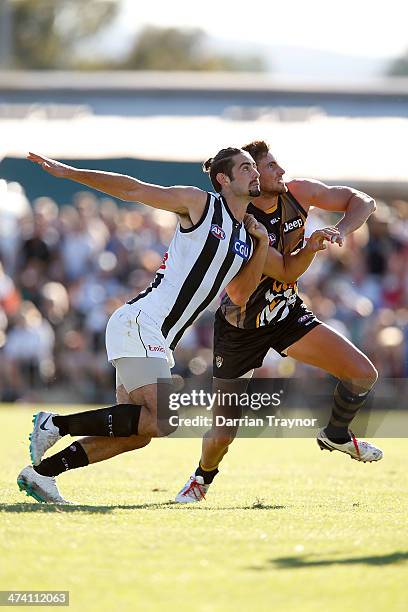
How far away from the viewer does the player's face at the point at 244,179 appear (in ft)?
25.3

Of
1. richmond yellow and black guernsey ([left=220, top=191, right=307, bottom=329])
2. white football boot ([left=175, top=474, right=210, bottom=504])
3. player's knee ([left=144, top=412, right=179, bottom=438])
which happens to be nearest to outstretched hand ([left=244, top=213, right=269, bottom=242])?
richmond yellow and black guernsey ([left=220, top=191, right=307, bottom=329])

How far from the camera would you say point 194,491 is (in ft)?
27.1

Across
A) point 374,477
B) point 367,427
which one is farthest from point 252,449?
point 374,477

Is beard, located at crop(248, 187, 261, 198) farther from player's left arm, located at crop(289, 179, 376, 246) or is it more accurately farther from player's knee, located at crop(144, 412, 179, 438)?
player's knee, located at crop(144, 412, 179, 438)

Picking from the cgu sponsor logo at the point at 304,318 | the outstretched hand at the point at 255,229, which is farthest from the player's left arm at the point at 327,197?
the outstretched hand at the point at 255,229

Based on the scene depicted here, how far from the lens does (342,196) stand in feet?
28.2

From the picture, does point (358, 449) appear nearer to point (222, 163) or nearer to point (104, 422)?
point (104, 422)

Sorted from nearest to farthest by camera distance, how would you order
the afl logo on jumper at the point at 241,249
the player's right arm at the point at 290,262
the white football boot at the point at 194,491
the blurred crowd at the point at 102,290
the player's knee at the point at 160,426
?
the player's knee at the point at 160,426 < the afl logo on jumper at the point at 241,249 < the player's right arm at the point at 290,262 < the white football boot at the point at 194,491 < the blurred crowd at the point at 102,290

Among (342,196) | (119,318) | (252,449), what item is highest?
(342,196)

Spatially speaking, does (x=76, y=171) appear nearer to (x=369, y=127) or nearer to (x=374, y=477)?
(x=374, y=477)

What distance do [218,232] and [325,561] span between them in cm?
245

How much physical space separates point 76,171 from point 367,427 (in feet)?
21.4

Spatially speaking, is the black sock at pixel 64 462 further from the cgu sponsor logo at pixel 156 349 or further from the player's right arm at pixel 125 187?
the player's right arm at pixel 125 187

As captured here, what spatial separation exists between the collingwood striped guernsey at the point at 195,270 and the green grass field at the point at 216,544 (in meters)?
1.13
